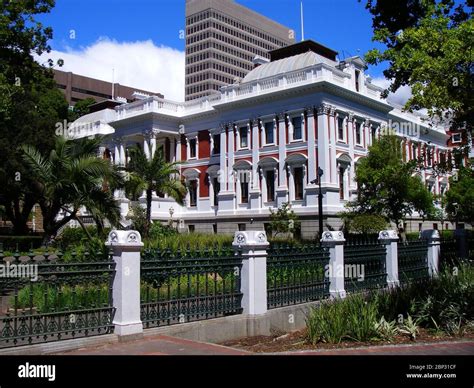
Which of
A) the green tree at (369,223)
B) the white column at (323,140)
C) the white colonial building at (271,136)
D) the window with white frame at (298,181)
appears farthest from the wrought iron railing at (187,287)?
the window with white frame at (298,181)

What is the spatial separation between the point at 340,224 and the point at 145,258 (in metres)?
27.1

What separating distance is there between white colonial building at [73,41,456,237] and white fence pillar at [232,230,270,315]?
24380mm

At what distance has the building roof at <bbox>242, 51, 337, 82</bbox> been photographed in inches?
1508

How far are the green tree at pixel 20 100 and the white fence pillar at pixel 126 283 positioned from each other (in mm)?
12517

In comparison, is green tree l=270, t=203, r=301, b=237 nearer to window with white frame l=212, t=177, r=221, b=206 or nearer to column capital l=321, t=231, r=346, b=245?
window with white frame l=212, t=177, r=221, b=206

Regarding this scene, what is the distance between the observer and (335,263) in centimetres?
1249

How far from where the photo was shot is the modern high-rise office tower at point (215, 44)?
412ft

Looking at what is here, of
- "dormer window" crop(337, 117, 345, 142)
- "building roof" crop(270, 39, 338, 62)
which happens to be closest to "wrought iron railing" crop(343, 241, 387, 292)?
"dormer window" crop(337, 117, 345, 142)

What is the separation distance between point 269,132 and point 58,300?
31945 mm

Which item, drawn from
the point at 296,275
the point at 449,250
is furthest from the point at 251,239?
the point at 449,250

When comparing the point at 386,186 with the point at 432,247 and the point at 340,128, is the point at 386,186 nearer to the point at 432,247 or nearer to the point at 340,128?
the point at 340,128

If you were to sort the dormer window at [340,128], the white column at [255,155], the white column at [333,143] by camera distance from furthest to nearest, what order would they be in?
the white column at [255,155] < the dormer window at [340,128] < the white column at [333,143]

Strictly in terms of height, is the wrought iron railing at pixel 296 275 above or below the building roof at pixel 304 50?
below

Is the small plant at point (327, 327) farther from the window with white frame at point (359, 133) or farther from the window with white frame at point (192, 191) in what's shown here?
the window with white frame at point (192, 191)
